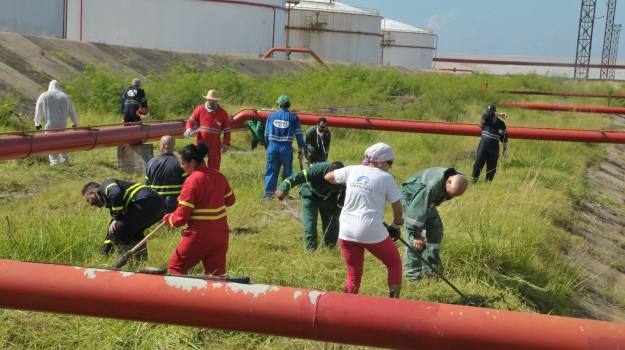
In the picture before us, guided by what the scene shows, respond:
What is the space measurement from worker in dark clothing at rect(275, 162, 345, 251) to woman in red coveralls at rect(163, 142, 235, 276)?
4.65 ft

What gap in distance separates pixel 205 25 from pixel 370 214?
114 ft

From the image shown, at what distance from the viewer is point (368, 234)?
257 inches

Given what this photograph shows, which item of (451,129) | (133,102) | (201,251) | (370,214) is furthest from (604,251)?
(133,102)

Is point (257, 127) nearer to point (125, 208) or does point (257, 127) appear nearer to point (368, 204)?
point (125, 208)

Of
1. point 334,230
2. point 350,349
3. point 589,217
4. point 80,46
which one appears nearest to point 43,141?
point 334,230

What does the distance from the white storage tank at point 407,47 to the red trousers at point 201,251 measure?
59102 mm

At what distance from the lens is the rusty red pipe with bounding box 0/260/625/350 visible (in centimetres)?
275

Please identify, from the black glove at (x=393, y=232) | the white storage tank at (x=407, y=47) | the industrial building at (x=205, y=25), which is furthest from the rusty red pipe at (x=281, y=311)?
the white storage tank at (x=407, y=47)

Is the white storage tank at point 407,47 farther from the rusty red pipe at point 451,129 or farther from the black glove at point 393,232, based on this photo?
the black glove at point 393,232

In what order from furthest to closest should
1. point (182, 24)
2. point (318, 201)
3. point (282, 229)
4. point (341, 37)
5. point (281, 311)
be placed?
point (341, 37) → point (182, 24) → point (282, 229) → point (318, 201) → point (281, 311)

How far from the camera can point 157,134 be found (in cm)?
1386

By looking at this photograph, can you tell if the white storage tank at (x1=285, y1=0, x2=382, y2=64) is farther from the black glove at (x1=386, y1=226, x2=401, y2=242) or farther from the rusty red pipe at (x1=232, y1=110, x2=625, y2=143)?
the black glove at (x1=386, y1=226, x2=401, y2=242)

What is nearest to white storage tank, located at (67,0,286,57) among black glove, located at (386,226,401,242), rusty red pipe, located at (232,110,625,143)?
rusty red pipe, located at (232,110,625,143)

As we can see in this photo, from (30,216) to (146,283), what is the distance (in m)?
6.49
